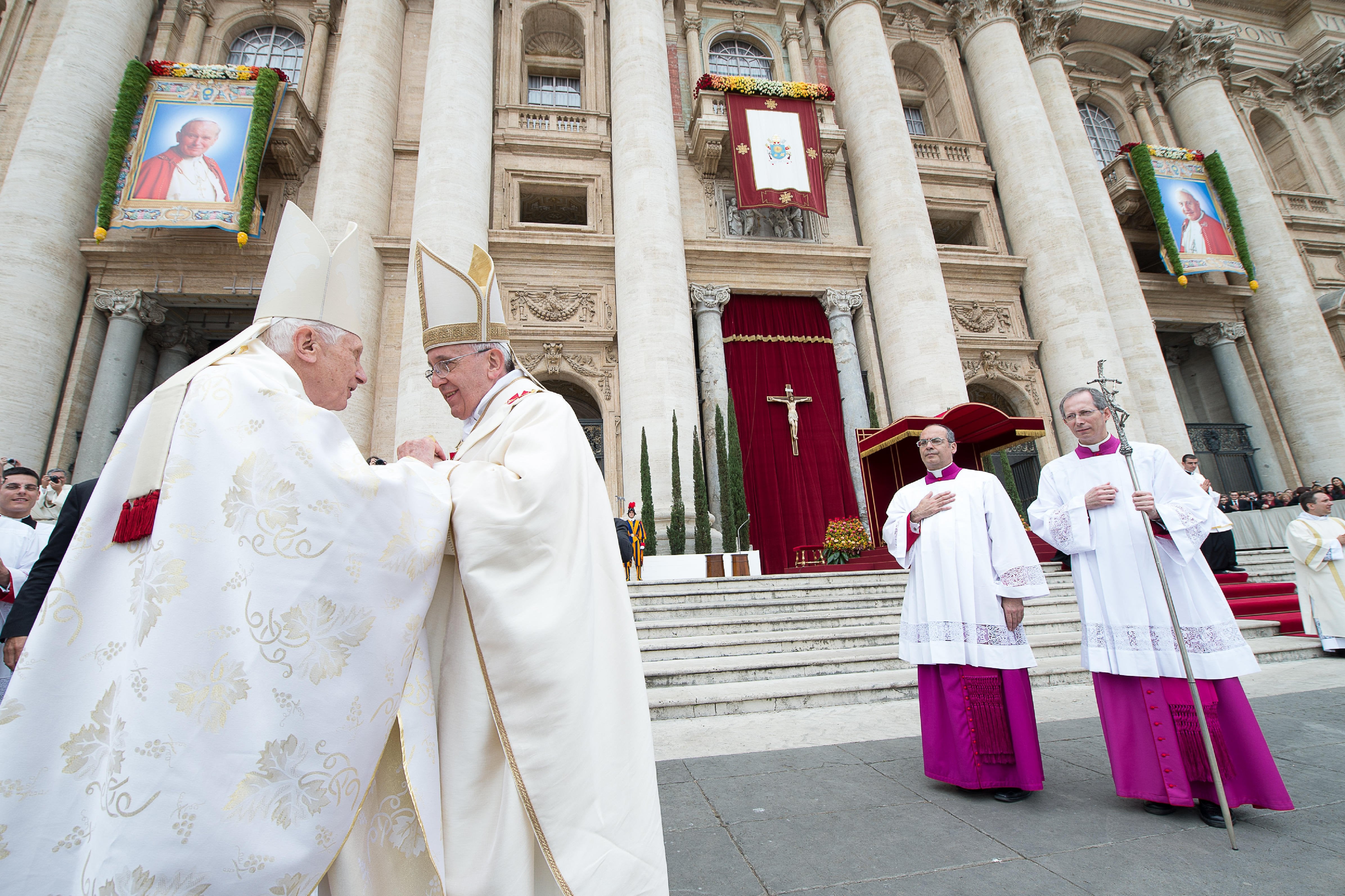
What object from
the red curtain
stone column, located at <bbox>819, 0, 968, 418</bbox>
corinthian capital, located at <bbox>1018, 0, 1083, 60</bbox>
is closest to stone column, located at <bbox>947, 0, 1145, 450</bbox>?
corinthian capital, located at <bbox>1018, 0, 1083, 60</bbox>

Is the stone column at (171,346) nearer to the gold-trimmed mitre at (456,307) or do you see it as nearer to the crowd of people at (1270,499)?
the gold-trimmed mitre at (456,307)

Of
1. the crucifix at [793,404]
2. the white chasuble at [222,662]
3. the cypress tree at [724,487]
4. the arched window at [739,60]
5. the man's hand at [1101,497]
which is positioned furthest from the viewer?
the arched window at [739,60]

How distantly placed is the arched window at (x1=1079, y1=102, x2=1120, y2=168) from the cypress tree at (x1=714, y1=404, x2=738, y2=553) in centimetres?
1481

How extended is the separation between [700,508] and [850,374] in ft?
17.5

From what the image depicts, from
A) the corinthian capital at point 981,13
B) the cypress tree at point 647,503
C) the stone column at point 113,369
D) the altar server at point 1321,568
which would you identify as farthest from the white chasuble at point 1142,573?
the corinthian capital at point 981,13

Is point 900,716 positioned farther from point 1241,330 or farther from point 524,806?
point 1241,330

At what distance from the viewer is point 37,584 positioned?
2707 millimetres

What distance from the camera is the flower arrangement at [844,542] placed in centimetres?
1096

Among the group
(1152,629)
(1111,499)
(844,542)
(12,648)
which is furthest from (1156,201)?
(12,648)

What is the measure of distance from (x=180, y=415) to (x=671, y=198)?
12498 millimetres

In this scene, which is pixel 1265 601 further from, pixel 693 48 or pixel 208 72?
pixel 208 72

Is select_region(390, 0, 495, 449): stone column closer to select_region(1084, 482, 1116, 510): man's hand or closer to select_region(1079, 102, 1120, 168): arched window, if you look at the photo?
select_region(1084, 482, 1116, 510): man's hand

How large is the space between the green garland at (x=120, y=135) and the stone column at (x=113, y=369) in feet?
4.06

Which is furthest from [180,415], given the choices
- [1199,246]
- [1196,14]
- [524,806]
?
[1196,14]
